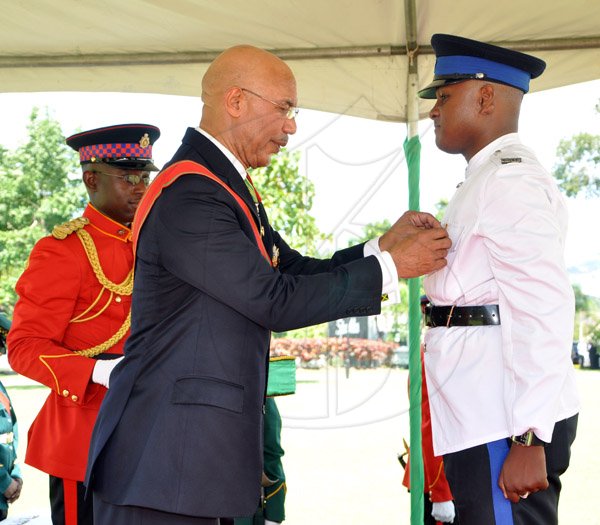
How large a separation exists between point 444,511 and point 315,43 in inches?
99.7

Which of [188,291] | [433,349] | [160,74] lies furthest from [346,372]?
[160,74]

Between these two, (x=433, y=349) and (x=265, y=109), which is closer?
(x=265, y=109)

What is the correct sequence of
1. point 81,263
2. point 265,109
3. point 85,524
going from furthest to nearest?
1. point 81,263
2. point 85,524
3. point 265,109

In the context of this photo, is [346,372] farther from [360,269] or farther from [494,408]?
[360,269]

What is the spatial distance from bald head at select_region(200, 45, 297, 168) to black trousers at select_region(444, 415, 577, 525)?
1.08m

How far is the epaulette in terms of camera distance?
2965mm

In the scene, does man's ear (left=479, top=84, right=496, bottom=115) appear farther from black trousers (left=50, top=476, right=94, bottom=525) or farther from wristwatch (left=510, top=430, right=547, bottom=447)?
black trousers (left=50, top=476, right=94, bottom=525)

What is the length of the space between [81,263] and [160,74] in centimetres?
185

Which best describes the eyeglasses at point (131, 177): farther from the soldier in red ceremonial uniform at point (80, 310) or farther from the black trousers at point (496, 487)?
the black trousers at point (496, 487)

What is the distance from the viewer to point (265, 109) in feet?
7.06

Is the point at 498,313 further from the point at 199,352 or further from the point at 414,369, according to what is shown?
the point at 414,369

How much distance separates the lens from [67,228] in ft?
9.84

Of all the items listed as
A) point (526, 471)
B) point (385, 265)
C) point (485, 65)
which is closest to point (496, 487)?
point (526, 471)

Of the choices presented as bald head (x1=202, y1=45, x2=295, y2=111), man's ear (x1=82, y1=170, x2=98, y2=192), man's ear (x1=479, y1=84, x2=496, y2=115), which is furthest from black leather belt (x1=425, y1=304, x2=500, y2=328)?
man's ear (x1=82, y1=170, x2=98, y2=192)
